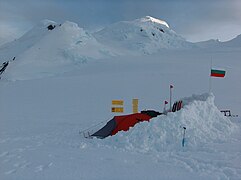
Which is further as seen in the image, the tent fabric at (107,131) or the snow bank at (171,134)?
the tent fabric at (107,131)

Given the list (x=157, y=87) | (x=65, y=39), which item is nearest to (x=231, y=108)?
(x=157, y=87)

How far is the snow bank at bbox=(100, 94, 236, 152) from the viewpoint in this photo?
8062 millimetres

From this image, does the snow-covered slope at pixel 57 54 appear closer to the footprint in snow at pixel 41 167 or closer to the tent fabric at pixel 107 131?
the tent fabric at pixel 107 131

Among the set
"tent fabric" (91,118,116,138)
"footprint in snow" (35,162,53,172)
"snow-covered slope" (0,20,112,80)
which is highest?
"snow-covered slope" (0,20,112,80)

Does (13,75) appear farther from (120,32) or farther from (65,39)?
(120,32)

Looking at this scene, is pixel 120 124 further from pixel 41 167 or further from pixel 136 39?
pixel 136 39

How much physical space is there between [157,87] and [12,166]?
17896 mm

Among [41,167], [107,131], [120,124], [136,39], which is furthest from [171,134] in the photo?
[136,39]

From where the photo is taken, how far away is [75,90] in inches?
960

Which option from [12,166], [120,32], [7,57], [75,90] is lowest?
[12,166]

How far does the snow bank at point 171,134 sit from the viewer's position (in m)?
8.06

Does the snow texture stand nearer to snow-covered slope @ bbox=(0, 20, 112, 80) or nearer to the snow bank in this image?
the snow bank

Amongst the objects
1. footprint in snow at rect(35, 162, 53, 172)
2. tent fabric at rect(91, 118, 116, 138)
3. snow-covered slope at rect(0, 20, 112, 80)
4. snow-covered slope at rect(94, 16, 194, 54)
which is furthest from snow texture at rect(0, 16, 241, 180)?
snow-covered slope at rect(94, 16, 194, 54)

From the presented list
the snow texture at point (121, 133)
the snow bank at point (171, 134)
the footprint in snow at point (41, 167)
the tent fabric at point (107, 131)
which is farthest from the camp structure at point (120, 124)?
the footprint in snow at point (41, 167)
